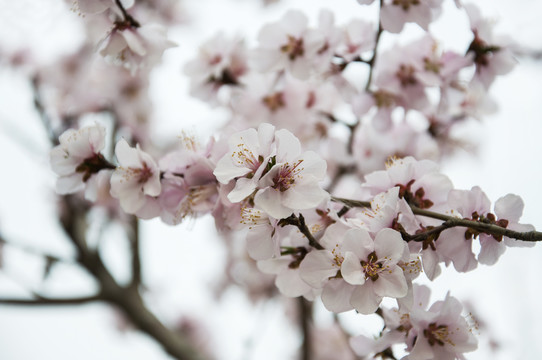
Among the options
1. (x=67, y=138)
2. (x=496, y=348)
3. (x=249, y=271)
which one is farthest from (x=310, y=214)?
(x=249, y=271)

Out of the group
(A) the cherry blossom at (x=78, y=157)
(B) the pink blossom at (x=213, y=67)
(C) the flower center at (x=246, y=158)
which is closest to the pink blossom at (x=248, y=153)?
(C) the flower center at (x=246, y=158)

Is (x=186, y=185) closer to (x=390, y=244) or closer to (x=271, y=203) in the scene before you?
(x=271, y=203)

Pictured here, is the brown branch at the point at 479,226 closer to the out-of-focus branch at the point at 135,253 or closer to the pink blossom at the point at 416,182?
the pink blossom at the point at 416,182

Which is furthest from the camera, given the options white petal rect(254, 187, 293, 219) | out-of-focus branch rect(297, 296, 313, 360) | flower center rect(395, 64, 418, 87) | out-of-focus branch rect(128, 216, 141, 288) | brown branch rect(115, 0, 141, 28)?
out-of-focus branch rect(128, 216, 141, 288)

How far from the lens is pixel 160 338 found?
1649mm

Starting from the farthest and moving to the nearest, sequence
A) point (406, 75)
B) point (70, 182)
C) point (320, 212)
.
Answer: point (406, 75)
point (70, 182)
point (320, 212)

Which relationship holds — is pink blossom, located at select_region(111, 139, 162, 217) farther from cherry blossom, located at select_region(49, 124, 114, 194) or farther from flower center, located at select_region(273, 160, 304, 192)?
flower center, located at select_region(273, 160, 304, 192)

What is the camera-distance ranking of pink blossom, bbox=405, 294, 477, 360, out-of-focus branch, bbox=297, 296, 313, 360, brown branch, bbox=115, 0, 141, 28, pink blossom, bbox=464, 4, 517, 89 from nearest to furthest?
pink blossom, bbox=405, 294, 477, 360, brown branch, bbox=115, 0, 141, 28, pink blossom, bbox=464, 4, 517, 89, out-of-focus branch, bbox=297, 296, 313, 360

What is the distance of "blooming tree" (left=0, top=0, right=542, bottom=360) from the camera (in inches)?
23.8

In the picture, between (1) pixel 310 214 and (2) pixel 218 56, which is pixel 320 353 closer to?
(2) pixel 218 56

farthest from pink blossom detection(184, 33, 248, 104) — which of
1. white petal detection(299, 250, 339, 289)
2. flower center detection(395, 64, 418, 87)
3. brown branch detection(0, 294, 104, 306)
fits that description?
brown branch detection(0, 294, 104, 306)

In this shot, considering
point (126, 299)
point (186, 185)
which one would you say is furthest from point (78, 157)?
point (126, 299)

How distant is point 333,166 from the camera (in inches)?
61.9

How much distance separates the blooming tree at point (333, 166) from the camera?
23.8 inches
